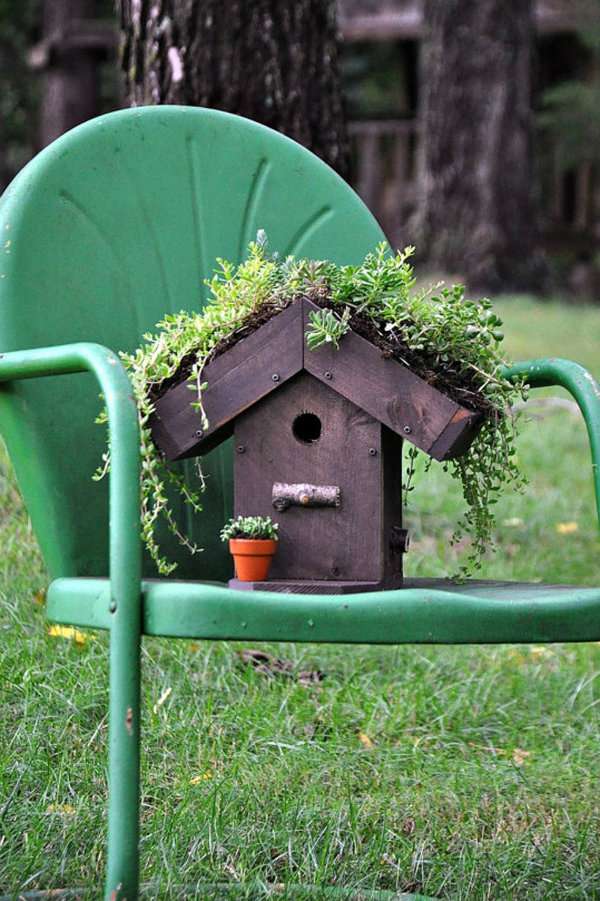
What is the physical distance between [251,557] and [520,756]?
3.63 ft

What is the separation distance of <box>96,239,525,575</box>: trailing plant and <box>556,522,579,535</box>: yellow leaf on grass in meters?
2.58

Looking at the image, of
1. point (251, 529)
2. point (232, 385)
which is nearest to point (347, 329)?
point (232, 385)

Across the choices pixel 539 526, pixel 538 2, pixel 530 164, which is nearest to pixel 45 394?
pixel 539 526

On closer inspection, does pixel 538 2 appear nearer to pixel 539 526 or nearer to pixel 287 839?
pixel 539 526

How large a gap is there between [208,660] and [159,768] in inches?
18.7

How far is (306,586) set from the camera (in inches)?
68.8

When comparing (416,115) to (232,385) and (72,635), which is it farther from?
(232,385)

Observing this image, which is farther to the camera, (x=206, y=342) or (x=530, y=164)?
(x=530, y=164)

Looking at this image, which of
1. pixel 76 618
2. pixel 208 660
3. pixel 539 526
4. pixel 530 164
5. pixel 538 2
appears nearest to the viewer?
pixel 76 618

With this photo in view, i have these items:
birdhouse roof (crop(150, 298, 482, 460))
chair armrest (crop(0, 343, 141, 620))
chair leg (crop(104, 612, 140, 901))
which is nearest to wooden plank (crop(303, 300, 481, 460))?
birdhouse roof (crop(150, 298, 482, 460))

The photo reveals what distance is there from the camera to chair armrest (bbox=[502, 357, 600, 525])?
185 cm

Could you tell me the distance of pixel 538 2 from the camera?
45.8 feet

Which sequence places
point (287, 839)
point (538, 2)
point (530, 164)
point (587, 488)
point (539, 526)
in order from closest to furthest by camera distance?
point (287, 839) < point (539, 526) < point (587, 488) < point (530, 164) < point (538, 2)

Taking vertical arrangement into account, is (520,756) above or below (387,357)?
below
